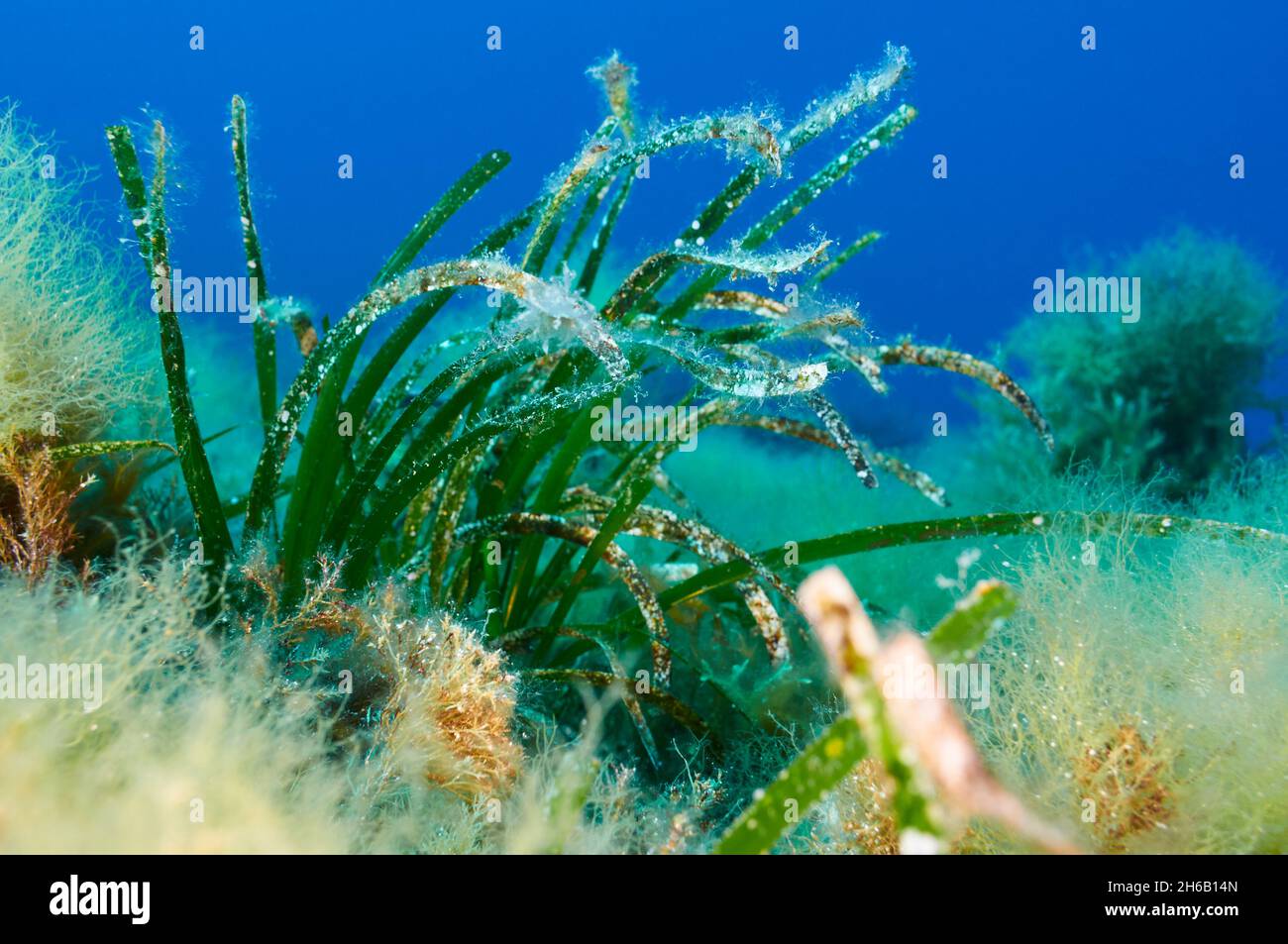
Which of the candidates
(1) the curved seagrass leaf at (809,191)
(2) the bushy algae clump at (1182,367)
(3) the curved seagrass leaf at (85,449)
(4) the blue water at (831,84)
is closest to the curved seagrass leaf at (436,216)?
(1) the curved seagrass leaf at (809,191)

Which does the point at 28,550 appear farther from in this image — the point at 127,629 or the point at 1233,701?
the point at 1233,701

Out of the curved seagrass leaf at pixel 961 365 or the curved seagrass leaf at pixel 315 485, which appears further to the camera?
the curved seagrass leaf at pixel 961 365

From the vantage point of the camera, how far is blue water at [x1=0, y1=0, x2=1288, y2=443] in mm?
40469

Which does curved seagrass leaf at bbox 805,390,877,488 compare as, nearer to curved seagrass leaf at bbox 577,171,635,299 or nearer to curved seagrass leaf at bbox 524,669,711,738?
curved seagrass leaf at bbox 524,669,711,738

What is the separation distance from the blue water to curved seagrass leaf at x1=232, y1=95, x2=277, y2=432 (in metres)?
37.8

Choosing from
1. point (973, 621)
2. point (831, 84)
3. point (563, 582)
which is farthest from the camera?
point (831, 84)

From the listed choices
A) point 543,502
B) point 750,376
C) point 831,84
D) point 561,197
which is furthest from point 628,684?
point 831,84

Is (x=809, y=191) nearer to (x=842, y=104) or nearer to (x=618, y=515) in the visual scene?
(x=842, y=104)

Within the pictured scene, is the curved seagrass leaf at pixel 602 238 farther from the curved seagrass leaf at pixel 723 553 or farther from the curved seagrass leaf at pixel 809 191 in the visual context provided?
the curved seagrass leaf at pixel 723 553

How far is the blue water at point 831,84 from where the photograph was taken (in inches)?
1593

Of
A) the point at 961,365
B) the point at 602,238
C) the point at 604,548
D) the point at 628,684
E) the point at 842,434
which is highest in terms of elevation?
the point at 602,238

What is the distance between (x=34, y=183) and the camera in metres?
2.29

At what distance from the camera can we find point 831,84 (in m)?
39.4

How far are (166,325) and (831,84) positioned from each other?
4416 centimetres
